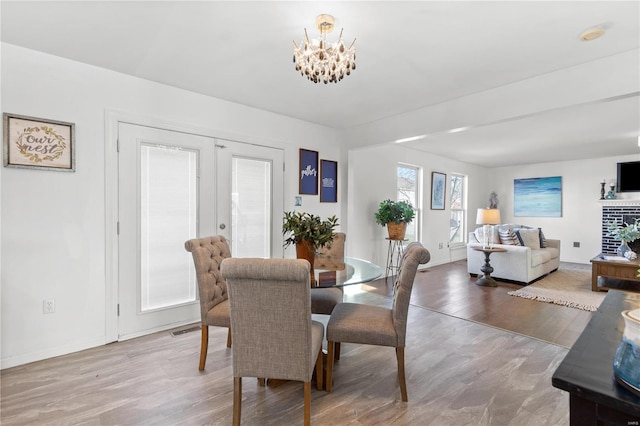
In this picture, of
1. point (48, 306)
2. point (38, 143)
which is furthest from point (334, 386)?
point (38, 143)

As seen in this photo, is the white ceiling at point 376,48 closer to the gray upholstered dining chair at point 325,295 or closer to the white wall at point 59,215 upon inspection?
the white wall at point 59,215

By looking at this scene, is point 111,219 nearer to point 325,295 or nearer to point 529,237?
point 325,295

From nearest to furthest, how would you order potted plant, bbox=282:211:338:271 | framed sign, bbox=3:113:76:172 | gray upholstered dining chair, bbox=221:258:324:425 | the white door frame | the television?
gray upholstered dining chair, bbox=221:258:324:425, potted plant, bbox=282:211:338:271, framed sign, bbox=3:113:76:172, the white door frame, the television

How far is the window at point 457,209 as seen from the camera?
7281mm

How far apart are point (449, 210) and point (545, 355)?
15.8 feet

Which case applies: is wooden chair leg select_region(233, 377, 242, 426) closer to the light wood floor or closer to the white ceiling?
the light wood floor

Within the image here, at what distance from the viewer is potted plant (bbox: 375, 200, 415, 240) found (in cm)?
487

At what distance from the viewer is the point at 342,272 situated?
2340mm

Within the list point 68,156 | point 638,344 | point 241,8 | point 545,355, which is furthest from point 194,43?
point 545,355

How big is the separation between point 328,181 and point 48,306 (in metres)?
3.34

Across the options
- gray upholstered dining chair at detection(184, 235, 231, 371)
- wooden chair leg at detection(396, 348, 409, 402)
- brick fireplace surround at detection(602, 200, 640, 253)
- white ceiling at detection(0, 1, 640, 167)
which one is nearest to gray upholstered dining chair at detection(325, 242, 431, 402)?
wooden chair leg at detection(396, 348, 409, 402)

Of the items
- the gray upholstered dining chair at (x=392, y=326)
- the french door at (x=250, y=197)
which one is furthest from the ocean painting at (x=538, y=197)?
the gray upholstered dining chair at (x=392, y=326)

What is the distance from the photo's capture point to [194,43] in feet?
7.66

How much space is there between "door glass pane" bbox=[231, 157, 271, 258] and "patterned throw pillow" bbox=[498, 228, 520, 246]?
4.25m
